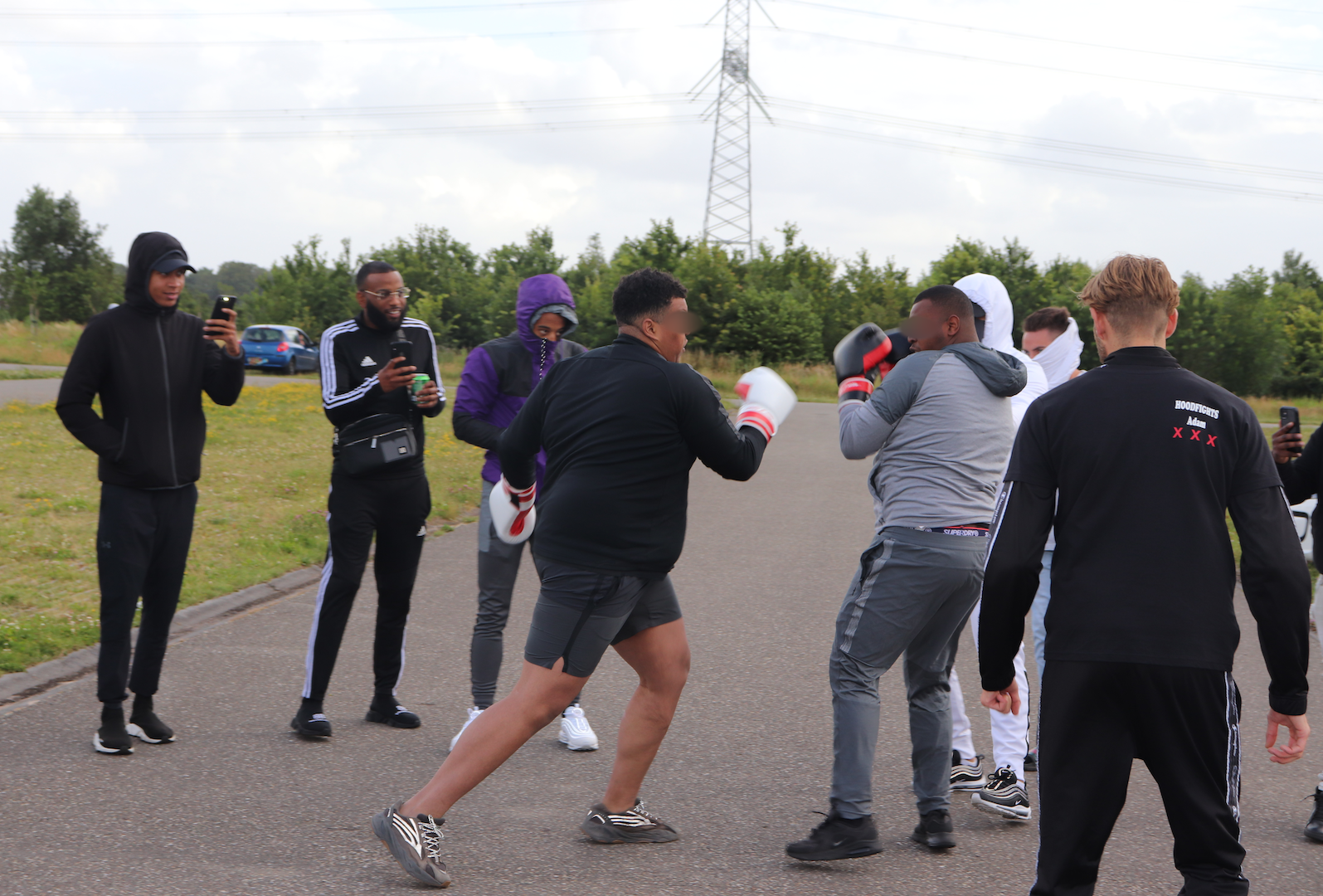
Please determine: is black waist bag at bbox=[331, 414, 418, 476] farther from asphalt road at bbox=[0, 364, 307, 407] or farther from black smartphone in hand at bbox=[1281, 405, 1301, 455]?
asphalt road at bbox=[0, 364, 307, 407]

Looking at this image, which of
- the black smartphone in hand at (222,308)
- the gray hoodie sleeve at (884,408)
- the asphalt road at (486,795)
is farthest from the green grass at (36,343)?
the gray hoodie sleeve at (884,408)

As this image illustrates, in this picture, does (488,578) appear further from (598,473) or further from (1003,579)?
(1003,579)

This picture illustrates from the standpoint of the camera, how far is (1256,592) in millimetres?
2676

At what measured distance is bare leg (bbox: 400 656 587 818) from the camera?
3.60 m

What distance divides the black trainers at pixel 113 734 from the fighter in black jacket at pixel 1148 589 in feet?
12.5

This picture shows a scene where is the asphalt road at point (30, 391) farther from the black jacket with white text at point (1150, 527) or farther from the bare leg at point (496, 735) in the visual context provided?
the black jacket with white text at point (1150, 527)

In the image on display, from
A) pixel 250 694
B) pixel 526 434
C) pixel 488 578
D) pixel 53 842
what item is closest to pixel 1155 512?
pixel 526 434

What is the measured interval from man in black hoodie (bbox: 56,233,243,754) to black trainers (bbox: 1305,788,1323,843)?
4703 millimetres

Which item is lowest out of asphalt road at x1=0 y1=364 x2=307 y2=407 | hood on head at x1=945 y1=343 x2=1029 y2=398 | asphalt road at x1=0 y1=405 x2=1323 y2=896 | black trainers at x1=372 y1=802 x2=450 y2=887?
asphalt road at x1=0 y1=405 x2=1323 y2=896

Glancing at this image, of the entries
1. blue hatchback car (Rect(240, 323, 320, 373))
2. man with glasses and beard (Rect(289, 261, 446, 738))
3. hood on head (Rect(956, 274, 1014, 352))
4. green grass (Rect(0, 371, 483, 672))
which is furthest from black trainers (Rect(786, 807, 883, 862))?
blue hatchback car (Rect(240, 323, 320, 373))

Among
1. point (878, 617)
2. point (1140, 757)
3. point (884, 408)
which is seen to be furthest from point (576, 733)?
point (1140, 757)

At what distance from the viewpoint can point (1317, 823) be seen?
4191mm

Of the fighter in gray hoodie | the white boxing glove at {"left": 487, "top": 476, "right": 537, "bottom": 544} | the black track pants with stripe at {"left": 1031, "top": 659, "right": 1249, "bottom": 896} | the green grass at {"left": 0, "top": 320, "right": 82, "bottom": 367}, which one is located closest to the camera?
the black track pants with stripe at {"left": 1031, "top": 659, "right": 1249, "bottom": 896}

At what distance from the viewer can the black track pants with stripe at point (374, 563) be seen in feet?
16.6
